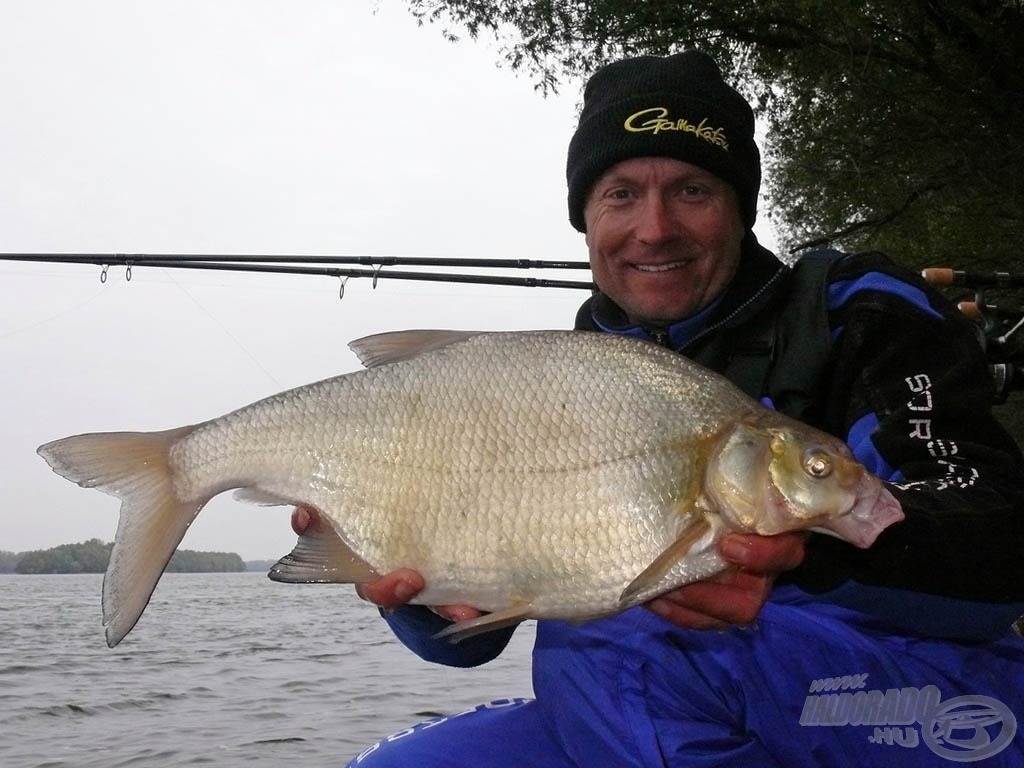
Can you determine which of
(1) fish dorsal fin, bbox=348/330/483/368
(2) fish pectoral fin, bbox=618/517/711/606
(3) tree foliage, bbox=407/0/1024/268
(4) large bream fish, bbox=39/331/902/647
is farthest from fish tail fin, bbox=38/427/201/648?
(3) tree foliage, bbox=407/0/1024/268

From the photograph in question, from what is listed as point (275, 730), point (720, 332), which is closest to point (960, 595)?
point (720, 332)

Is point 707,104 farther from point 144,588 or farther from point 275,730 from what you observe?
point 275,730

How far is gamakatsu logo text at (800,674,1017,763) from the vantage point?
2.17 metres

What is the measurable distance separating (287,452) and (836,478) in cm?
112

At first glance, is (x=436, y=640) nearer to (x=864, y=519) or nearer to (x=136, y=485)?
(x=136, y=485)

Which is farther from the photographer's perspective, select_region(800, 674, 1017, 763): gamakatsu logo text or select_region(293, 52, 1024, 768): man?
select_region(800, 674, 1017, 763): gamakatsu logo text

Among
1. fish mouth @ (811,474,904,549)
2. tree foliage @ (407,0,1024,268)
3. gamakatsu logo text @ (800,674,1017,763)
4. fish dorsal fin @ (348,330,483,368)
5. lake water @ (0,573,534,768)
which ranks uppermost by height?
tree foliage @ (407,0,1024,268)

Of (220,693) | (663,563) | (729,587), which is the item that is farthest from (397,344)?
(220,693)

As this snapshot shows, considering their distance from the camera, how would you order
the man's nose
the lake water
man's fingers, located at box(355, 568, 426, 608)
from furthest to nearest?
the lake water
the man's nose
man's fingers, located at box(355, 568, 426, 608)

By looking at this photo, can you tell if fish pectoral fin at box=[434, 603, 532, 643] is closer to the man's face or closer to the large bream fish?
the large bream fish

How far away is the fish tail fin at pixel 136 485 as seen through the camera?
85.8 inches

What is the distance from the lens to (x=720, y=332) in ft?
9.07

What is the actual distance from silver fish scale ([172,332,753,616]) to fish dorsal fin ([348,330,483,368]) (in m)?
0.06

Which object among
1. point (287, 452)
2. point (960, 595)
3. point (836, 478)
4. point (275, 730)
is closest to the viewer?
point (836, 478)
